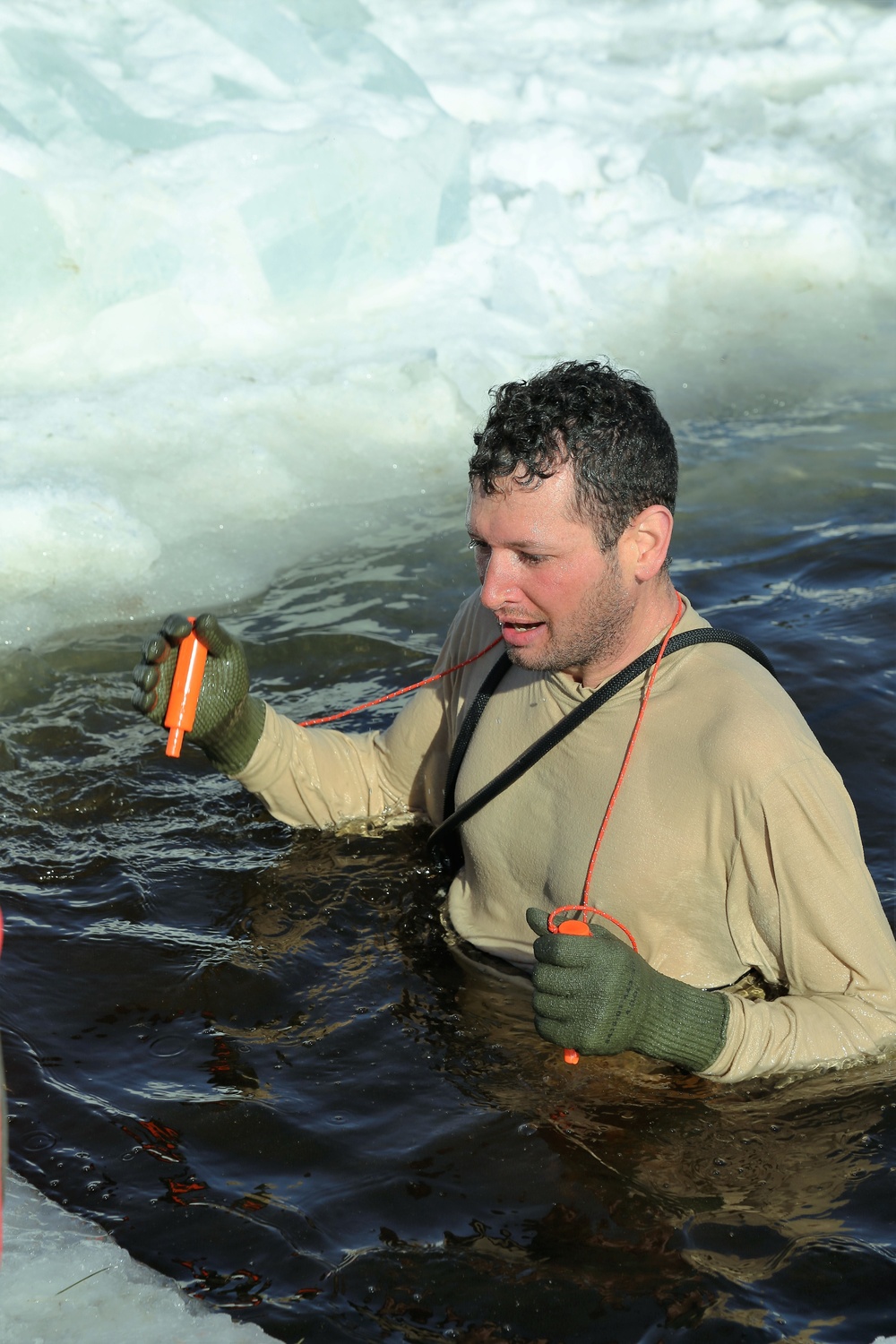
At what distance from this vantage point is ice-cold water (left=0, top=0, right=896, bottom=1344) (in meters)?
2.41

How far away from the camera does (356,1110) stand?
8.81 ft

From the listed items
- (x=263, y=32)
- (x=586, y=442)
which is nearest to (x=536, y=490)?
(x=586, y=442)

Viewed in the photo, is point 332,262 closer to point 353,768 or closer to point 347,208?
point 347,208

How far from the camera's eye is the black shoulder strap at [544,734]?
2684 millimetres

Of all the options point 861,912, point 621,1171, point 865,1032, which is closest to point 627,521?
point 861,912

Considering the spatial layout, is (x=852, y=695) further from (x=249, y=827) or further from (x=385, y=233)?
(x=385, y=233)

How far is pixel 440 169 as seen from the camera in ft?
24.0

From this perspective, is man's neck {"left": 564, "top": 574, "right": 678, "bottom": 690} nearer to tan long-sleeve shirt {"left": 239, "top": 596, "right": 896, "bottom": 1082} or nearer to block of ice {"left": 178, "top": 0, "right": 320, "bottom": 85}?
tan long-sleeve shirt {"left": 239, "top": 596, "right": 896, "bottom": 1082}

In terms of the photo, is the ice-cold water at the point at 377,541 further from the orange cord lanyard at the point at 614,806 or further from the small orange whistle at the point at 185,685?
the small orange whistle at the point at 185,685

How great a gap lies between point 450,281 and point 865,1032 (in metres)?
5.59

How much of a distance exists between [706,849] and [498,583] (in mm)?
663

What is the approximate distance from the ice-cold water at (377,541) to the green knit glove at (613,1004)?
27 centimetres

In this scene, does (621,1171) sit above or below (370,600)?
below

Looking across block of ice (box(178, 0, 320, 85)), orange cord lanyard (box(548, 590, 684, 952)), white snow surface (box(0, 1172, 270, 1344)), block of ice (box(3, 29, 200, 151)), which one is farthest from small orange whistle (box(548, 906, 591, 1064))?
block of ice (box(178, 0, 320, 85))
